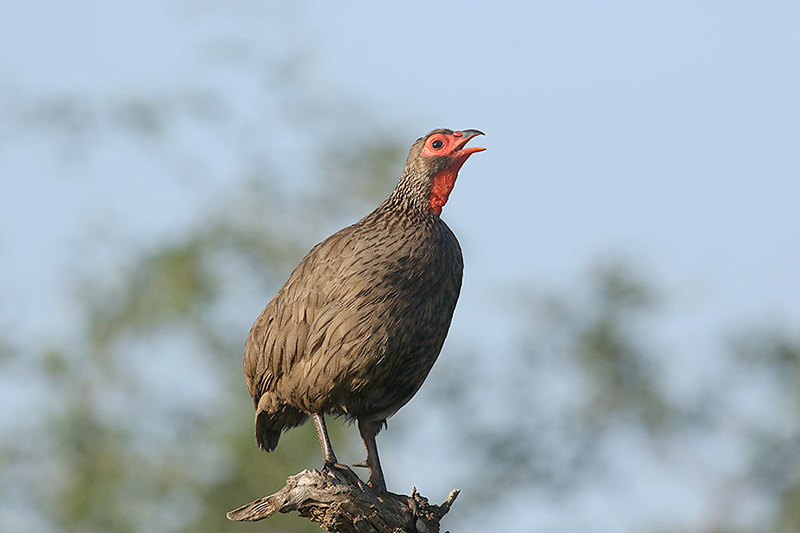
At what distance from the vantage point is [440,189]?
610 cm

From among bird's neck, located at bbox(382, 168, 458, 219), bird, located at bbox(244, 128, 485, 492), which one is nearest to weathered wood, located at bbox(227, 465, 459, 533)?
bird, located at bbox(244, 128, 485, 492)

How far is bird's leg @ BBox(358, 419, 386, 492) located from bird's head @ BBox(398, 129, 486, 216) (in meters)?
1.17

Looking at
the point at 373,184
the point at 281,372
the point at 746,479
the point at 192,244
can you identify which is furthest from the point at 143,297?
the point at 281,372

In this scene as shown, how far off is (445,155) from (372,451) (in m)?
1.60

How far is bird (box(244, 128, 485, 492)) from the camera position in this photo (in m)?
5.52

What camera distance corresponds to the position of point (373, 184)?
18.4 m

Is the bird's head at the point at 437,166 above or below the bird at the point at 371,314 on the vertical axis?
above

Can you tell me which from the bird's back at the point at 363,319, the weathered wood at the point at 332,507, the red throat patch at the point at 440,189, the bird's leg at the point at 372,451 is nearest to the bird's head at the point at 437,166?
the red throat patch at the point at 440,189

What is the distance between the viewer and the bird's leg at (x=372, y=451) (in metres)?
5.96

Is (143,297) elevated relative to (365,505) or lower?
elevated

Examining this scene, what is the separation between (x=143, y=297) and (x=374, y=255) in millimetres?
13042

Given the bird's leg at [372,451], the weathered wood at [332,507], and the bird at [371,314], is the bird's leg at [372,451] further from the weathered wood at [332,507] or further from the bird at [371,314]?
the weathered wood at [332,507]

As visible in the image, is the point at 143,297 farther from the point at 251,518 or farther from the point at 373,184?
the point at 251,518

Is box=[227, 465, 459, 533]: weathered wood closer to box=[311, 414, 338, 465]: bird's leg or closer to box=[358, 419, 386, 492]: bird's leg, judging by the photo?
box=[311, 414, 338, 465]: bird's leg
